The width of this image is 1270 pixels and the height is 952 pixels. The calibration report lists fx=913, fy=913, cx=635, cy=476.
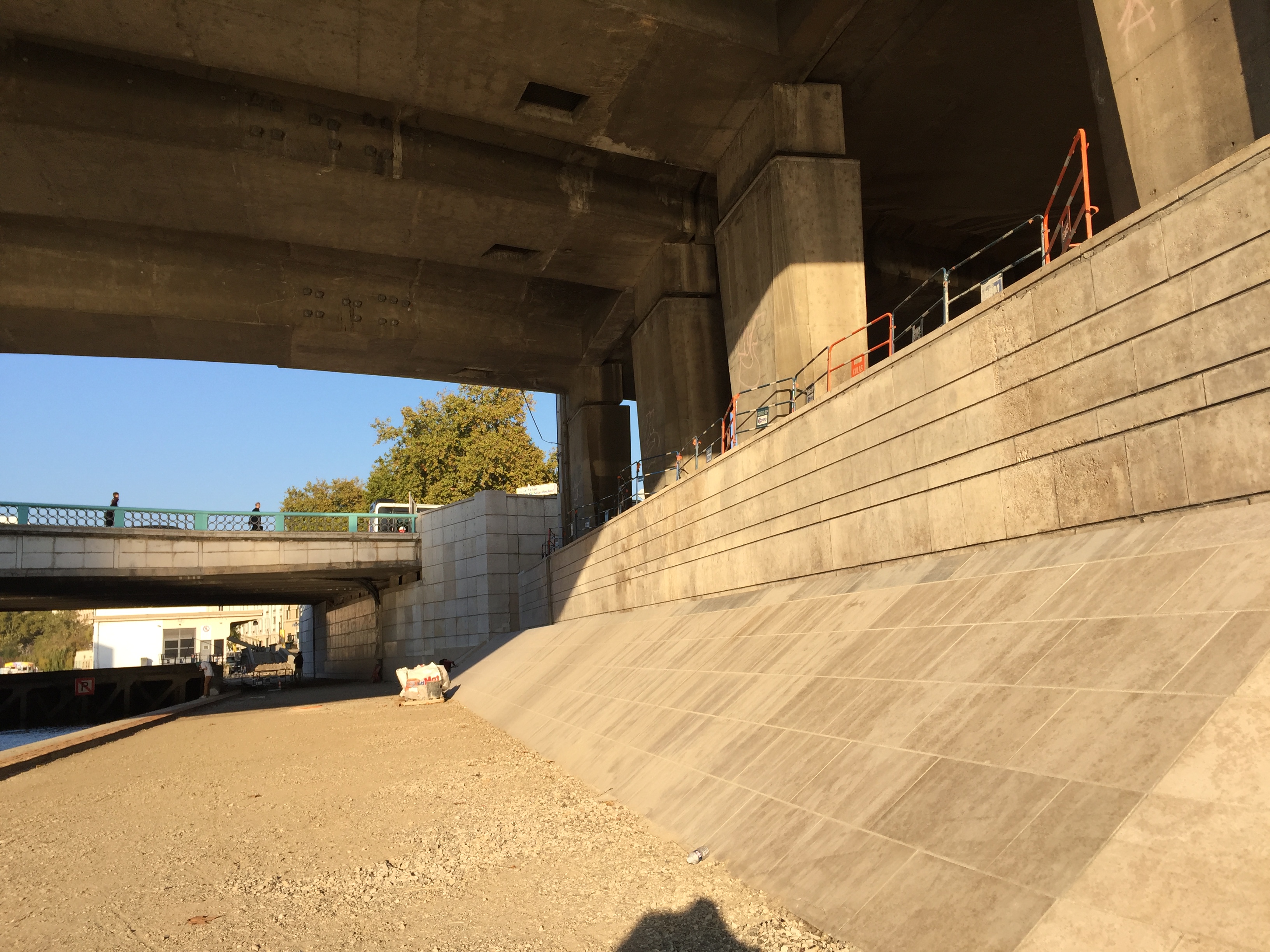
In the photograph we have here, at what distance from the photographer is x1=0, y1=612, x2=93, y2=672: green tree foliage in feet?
475

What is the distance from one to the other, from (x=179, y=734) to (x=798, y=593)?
1524 centimetres

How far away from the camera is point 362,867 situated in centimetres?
711

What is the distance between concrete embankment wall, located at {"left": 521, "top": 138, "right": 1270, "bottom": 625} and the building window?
7698 centimetres

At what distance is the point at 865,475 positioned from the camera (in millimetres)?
11211

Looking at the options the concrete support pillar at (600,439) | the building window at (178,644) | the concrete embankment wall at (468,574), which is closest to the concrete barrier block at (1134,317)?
the concrete support pillar at (600,439)

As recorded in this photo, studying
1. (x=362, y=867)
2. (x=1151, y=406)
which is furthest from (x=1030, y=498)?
(x=362, y=867)

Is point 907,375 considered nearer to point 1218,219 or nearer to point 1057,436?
point 1057,436

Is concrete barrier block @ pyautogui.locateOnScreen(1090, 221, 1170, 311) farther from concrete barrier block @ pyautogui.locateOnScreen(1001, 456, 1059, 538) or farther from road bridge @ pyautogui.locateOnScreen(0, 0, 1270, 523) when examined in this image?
road bridge @ pyautogui.locateOnScreen(0, 0, 1270, 523)

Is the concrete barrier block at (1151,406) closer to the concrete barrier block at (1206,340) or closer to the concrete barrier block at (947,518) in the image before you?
the concrete barrier block at (1206,340)

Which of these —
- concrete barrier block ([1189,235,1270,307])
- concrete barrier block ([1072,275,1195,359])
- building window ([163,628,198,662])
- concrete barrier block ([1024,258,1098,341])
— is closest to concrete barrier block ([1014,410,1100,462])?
concrete barrier block ([1072,275,1195,359])

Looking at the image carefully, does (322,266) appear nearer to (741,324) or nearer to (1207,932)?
(741,324)

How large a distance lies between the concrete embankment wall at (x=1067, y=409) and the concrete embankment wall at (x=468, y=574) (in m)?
23.5

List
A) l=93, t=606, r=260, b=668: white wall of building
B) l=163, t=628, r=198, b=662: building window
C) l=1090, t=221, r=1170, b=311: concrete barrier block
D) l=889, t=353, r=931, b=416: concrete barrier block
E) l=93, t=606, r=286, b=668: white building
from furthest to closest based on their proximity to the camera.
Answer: l=163, t=628, r=198, b=662: building window < l=93, t=606, r=286, b=668: white building < l=93, t=606, r=260, b=668: white wall of building < l=889, t=353, r=931, b=416: concrete barrier block < l=1090, t=221, r=1170, b=311: concrete barrier block

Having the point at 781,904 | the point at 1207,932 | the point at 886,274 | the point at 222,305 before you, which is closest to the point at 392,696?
the point at 222,305
